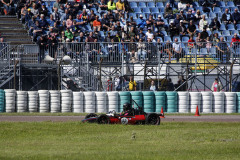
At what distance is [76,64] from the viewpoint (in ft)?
85.9

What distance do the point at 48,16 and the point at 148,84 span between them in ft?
26.0

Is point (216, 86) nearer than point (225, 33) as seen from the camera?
Yes

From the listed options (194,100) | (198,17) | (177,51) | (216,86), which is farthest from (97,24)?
(194,100)

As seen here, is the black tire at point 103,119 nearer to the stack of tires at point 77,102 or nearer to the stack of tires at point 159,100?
the stack of tires at point 77,102

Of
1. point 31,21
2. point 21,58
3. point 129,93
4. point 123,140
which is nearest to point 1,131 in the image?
point 123,140

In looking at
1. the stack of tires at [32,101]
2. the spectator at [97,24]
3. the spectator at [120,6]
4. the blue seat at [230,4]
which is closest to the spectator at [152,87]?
the stack of tires at [32,101]

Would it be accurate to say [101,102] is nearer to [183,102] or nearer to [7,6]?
[183,102]

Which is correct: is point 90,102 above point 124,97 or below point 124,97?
below

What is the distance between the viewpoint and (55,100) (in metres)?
22.9

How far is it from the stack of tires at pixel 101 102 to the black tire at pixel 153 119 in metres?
6.70

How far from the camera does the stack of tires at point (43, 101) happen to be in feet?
74.9

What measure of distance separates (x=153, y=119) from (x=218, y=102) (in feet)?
24.6

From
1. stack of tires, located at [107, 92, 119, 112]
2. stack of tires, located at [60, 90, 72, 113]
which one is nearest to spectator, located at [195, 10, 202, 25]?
stack of tires, located at [107, 92, 119, 112]

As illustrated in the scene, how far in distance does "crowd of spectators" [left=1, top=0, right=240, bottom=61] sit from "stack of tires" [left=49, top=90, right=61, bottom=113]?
3.85 m
